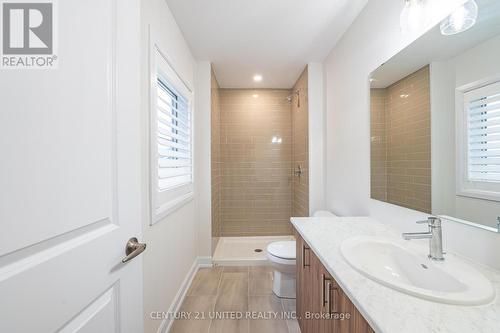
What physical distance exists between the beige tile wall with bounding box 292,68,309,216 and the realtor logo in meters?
2.46

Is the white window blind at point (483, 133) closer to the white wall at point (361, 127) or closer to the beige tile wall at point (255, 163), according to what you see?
the white wall at point (361, 127)

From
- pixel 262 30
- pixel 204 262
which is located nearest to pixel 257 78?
pixel 262 30

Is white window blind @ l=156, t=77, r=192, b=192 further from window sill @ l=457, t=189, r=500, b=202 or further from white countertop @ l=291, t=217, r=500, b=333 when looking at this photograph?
window sill @ l=457, t=189, r=500, b=202

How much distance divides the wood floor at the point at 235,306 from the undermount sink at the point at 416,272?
963mm

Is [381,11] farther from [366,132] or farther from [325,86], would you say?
[325,86]

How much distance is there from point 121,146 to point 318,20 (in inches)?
76.5

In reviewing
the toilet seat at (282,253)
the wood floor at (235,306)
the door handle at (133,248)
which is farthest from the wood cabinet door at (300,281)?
the door handle at (133,248)

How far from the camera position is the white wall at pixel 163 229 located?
52.6 inches

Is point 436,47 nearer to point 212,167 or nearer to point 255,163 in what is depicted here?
point 212,167

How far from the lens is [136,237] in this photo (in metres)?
0.82

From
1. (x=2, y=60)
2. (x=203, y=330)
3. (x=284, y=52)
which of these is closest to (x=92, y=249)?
(x=2, y=60)

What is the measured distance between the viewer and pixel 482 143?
34.9 inches

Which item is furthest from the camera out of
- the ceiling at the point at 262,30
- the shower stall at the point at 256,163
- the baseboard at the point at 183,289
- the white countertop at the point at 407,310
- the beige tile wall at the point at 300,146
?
the shower stall at the point at 256,163

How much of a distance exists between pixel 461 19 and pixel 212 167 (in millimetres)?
2386
